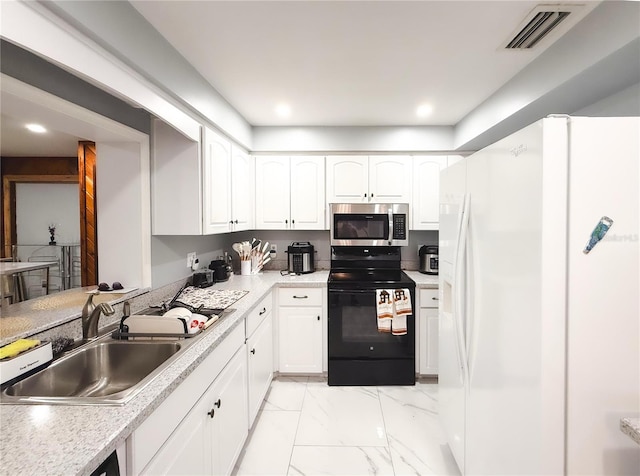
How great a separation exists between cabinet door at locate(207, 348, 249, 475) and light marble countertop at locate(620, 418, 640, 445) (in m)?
1.47

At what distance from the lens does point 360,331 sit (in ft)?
8.89

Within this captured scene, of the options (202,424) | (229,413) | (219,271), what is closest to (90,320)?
(202,424)

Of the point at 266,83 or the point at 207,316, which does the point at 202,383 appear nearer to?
the point at 207,316

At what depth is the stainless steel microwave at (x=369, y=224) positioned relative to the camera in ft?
9.86

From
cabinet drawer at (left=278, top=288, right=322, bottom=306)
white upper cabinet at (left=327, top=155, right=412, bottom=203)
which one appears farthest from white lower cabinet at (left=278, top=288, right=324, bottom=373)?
white upper cabinet at (left=327, top=155, right=412, bottom=203)

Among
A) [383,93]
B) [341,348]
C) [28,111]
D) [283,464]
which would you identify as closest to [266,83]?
[383,93]

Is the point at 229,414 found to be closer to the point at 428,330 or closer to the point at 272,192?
the point at 428,330

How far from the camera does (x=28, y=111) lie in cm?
A: 129

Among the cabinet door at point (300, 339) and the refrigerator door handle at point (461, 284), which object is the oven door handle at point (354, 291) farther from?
the refrigerator door handle at point (461, 284)

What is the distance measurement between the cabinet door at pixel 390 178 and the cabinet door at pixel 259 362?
160cm

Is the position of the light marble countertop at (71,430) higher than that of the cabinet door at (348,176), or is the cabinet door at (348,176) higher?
the cabinet door at (348,176)

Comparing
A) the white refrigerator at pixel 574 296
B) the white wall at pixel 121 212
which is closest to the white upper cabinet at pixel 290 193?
the white wall at pixel 121 212

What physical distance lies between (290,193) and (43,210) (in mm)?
2241

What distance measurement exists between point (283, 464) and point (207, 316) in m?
1.00
